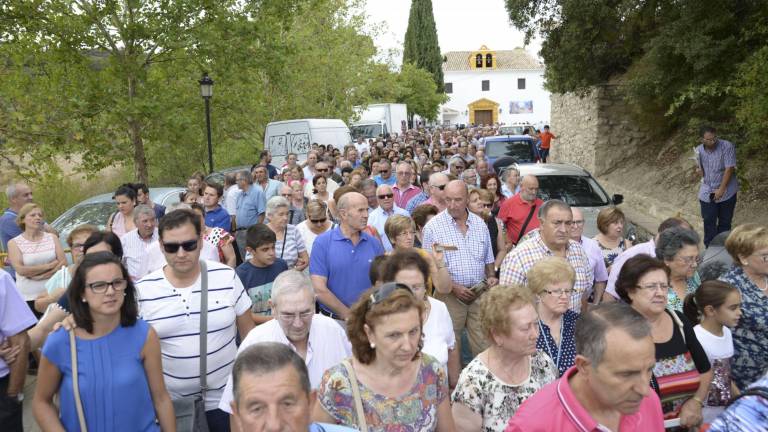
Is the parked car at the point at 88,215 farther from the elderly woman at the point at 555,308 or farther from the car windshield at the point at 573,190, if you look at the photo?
the elderly woman at the point at 555,308

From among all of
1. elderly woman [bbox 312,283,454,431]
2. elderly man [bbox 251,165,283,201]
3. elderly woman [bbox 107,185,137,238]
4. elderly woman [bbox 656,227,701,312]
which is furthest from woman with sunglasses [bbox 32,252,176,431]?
elderly man [bbox 251,165,283,201]

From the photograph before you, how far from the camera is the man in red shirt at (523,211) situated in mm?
7195

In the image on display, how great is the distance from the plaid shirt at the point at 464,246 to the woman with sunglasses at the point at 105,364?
3.01 metres

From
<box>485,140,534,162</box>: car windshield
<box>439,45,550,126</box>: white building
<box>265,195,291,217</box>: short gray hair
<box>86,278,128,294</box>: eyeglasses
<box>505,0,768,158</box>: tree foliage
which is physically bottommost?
<box>86,278,128,294</box>: eyeglasses

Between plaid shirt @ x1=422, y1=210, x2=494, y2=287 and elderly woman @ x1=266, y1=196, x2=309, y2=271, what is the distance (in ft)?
4.20

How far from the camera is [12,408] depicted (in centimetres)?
351

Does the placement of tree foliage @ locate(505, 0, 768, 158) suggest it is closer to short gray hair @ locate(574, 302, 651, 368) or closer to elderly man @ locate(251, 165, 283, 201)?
elderly man @ locate(251, 165, 283, 201)

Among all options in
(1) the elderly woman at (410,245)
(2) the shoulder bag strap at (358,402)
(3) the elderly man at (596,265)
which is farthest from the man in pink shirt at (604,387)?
(3) the elderly man at (596,265)

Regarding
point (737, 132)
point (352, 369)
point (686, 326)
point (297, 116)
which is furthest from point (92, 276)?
point (297, 116)

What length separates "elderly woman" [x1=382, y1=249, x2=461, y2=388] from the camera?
3.85 m

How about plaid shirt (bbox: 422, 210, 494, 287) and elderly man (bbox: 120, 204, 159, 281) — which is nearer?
plaid shirt (bbox: 422, 210, 494, 287)

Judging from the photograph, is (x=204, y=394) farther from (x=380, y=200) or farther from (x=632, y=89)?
(x=632, y=89)

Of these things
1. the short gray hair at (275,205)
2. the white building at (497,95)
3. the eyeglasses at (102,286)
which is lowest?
the eyeglasses at (102,286)

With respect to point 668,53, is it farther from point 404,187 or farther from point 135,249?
point 135,249
